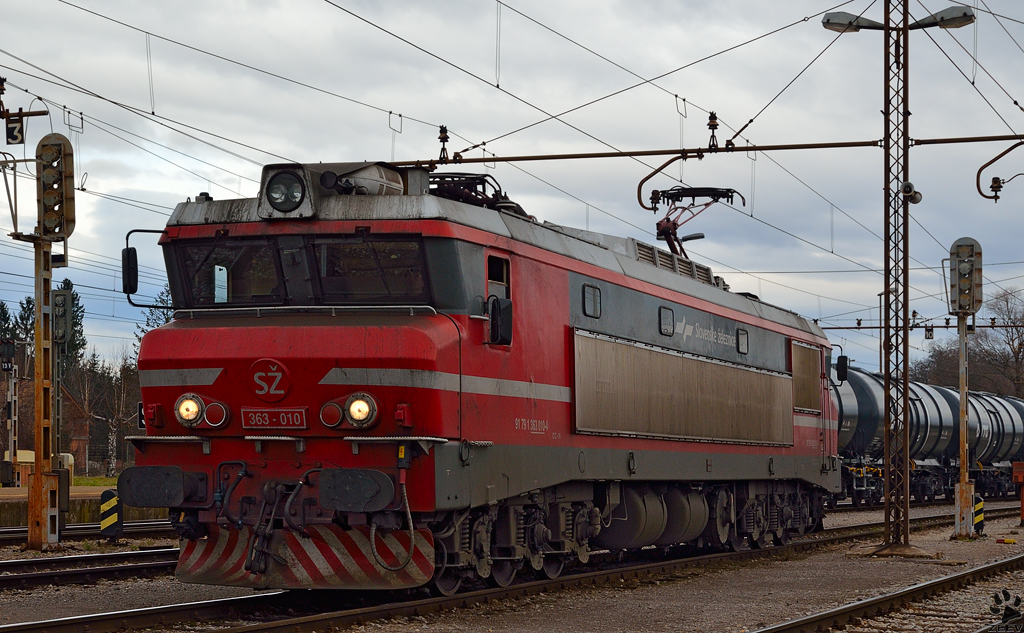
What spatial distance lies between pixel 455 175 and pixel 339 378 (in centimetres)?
379

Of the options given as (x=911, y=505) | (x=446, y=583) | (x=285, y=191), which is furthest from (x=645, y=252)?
(x=911, y=505)

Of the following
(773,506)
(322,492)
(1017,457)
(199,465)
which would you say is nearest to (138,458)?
(199,465)

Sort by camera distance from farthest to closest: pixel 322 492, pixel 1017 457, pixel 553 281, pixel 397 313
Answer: pixel 1017 457 → pixel 553 281 → pixel 397 313 → pixel 322 492

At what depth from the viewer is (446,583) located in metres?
13.1

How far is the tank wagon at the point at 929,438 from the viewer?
36.8 m

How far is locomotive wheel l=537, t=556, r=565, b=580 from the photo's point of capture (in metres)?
15.1

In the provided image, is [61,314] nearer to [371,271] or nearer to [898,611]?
[371,271]

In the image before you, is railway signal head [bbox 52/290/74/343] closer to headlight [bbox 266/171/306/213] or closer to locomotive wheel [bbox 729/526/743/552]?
headlight [bbox 266/171/306/213]

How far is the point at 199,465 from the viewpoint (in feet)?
40.0

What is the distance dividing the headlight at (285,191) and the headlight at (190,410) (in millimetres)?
2066

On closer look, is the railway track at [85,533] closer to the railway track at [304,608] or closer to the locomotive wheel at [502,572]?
the railway track at [304,608]

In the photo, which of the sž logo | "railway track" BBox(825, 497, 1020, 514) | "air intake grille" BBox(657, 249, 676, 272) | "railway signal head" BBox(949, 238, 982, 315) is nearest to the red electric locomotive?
the sž logo

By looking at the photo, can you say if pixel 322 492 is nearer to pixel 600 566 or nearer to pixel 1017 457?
pixel 600 566

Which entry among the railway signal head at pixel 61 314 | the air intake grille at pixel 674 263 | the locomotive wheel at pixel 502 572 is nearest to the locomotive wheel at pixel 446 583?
the locomotive wheel at pixel 502 572
